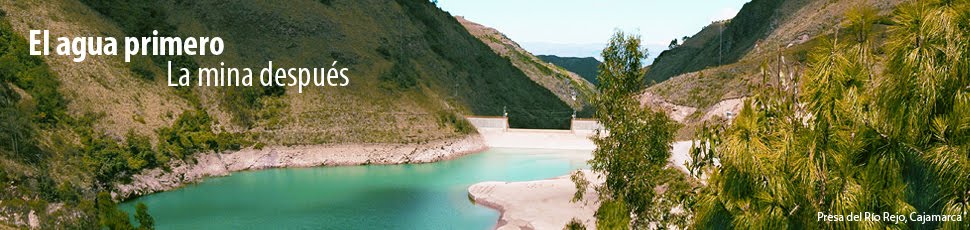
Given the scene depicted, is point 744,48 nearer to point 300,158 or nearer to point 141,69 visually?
point 300,158

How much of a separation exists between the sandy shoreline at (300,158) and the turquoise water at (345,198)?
4.63ft

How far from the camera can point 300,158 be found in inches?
2756

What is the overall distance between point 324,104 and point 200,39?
1947 cm

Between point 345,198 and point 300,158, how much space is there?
2088 centimetres

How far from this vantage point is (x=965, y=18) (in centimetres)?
604

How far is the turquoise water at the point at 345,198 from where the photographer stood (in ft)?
138

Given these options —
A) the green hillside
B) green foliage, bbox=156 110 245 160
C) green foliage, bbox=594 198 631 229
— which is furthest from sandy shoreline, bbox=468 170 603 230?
the green hillside

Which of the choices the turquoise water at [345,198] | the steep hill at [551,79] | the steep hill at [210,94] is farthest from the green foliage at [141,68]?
the steep hill at [551,79]

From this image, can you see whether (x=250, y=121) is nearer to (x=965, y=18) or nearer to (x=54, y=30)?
(x=54, y=30)

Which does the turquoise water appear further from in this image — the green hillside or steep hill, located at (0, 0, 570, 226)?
the green hillside

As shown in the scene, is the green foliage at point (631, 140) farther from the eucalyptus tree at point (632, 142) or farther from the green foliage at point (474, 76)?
the green foliage at point (474, 76)

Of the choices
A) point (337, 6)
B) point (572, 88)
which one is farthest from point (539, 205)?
point (572, 88)

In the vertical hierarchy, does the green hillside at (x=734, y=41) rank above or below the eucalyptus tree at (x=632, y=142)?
above

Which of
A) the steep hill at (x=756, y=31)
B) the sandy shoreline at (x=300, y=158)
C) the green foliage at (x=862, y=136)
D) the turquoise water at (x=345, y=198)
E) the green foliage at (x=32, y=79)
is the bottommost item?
the turquoise water at (x=345, y=198)
